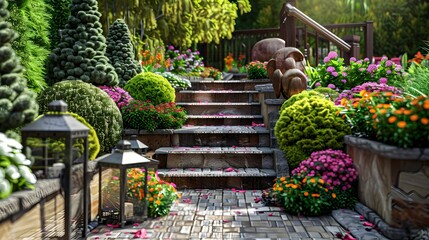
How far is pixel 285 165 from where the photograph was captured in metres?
6.86

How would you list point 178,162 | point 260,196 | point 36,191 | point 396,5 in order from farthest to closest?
point 396,5 < point 178,162 < point 260,196 < point 36,191

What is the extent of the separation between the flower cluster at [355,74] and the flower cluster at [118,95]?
3.23 m

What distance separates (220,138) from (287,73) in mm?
1492

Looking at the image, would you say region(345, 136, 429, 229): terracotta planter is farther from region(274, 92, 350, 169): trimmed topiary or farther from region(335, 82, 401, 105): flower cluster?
region(335, 82, 401, 105): flower cluster

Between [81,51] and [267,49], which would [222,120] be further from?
[267,49]

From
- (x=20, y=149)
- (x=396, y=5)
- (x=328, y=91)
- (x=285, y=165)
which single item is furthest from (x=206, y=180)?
(x=396, y=5)

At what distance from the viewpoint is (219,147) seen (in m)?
8.08

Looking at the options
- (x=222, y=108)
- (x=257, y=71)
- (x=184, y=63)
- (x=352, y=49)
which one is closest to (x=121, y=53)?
(x=222, y=108)

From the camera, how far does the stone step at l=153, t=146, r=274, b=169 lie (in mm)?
7465

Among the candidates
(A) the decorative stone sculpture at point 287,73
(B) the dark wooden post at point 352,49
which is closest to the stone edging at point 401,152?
(A) the decorative stone sculpture at point 287,73

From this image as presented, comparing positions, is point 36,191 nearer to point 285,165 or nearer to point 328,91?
point 285,165

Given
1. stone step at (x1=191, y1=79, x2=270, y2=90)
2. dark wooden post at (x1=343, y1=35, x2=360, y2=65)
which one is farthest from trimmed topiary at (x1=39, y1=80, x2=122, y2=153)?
Answer: dark wooden post at (x1=343, y1=35, x2=360, y2=65)

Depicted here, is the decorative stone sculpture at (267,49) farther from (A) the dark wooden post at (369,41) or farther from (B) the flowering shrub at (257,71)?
(A) the dark wooden post at (369,41)

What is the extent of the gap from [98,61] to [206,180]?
296 centimetres
